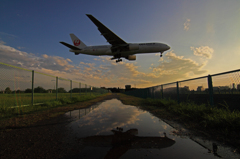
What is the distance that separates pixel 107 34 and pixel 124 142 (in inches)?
531

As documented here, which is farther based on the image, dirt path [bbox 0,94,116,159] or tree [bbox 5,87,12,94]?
tree [bbox 5,87,12,94]

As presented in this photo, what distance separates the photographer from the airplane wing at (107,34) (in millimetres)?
12559

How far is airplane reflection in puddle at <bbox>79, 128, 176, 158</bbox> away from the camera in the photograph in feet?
8.03

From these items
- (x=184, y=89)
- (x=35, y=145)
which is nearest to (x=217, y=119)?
(x=184, y=89)

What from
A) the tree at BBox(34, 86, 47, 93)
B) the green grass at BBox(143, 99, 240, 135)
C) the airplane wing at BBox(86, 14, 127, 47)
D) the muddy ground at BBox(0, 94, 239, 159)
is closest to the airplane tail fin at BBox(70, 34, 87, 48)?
the airplane wing at BBox(86, 14, 127, 47)

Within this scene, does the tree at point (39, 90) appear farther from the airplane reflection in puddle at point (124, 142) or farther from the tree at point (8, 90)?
the airplane reflection in puddle at point (124, 142)

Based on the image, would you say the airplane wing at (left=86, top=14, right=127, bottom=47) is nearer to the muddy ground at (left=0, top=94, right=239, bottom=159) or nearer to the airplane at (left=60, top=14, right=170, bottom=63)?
the airplane at (left=60, top=14, right=170, bottom=63)

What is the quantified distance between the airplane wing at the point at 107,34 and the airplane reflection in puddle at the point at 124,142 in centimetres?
1184

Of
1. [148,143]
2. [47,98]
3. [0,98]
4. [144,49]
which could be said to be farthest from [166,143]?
[144,49]

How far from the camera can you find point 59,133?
11.2 feet

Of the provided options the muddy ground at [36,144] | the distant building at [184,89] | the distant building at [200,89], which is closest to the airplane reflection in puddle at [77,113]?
the muddy ground at [36,144]

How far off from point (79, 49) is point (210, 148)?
69.1 feet

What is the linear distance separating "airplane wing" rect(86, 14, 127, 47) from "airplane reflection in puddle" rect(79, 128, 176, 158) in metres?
11.8

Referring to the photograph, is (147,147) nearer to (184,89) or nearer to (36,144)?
(36,144)
